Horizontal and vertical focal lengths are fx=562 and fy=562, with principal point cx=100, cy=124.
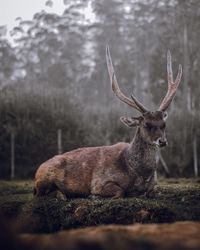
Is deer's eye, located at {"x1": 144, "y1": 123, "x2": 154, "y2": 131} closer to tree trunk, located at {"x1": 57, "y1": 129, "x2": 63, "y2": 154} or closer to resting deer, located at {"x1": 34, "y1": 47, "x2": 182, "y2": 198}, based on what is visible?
resting deer, located at {"x1": 34, "y1": 47, "x2": 182, "y2": 198}

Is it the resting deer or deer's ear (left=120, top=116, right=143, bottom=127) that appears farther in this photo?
deer's ear (left=120, top=116, right=143, bottom=127)

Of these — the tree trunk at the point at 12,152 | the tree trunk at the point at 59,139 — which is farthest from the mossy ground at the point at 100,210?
the tree trunk at the point at 59,139

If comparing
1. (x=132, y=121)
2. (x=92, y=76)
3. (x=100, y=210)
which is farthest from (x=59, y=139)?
(x=92, y=76)

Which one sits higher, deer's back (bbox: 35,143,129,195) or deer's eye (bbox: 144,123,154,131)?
deer's eye (bbox: 144,123,154,131)

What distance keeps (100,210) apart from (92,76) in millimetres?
39443

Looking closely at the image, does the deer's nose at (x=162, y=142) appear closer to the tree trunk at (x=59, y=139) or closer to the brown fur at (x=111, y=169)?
the brown fur at (x=111, y=169)

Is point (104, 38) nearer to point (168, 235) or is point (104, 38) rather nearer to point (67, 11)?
point (67, 11)

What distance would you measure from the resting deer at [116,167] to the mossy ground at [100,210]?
34 cm

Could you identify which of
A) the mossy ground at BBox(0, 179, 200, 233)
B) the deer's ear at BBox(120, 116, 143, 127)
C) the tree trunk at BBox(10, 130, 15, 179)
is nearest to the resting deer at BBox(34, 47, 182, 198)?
the deer's ear at BBox(120, 116, 143, 127)

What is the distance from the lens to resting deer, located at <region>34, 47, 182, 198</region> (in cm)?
870

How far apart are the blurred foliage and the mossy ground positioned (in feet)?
30.2

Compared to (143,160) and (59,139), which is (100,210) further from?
(59,139)

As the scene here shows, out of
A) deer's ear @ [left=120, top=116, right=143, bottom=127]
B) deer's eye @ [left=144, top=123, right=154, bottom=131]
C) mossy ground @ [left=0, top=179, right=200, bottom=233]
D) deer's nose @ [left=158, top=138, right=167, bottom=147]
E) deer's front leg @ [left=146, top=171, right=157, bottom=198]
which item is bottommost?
mossy ground @ [left=0, top=179, right=200, bottom=233]

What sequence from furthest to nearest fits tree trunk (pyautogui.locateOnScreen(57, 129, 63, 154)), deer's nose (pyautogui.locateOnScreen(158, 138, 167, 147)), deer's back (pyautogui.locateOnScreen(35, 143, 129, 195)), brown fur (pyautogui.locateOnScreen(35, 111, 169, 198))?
tree trunk (pyautogui.locateOnScreen(57, 129, 63, 154)), deer's back (pyautogui.locateOnScreen(35, 143, 129, 195)), brown fur (pyautogui.locateOnScreen(35, 111, 169, 198)), deer's nose (pyautogui.locateOnScreen(158, 138, 167, 147))
